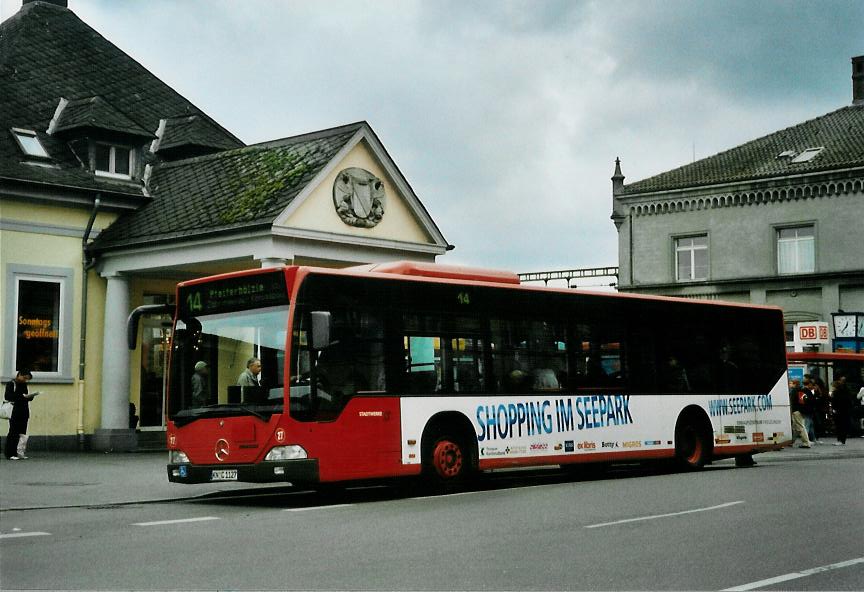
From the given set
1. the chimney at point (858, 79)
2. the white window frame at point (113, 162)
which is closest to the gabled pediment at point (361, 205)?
the white window frame at point (113, 162)

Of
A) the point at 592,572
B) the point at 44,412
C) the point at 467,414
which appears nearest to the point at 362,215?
the point at 44,412

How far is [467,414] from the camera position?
1623 cm

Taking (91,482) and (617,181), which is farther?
(617,181)

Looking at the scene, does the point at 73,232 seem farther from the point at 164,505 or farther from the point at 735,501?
the point at 735,501

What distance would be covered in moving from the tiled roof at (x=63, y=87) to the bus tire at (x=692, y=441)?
1388cm

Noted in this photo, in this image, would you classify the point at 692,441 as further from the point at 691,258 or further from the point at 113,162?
the point at 691,258

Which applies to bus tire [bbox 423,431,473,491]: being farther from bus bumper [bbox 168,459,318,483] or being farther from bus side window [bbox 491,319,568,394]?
bus bumper [bbox 168,459,318,483]

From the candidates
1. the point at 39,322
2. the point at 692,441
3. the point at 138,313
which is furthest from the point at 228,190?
the point at 692,441

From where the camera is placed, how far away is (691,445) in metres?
20.3

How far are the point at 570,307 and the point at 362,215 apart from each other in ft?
29.2

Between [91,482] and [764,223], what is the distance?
35.0 meters

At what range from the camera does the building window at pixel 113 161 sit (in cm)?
2717

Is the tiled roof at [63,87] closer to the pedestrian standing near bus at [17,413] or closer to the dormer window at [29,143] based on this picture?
the dormer window at [29,143]

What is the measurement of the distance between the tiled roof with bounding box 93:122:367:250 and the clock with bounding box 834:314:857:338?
73.5 ft
